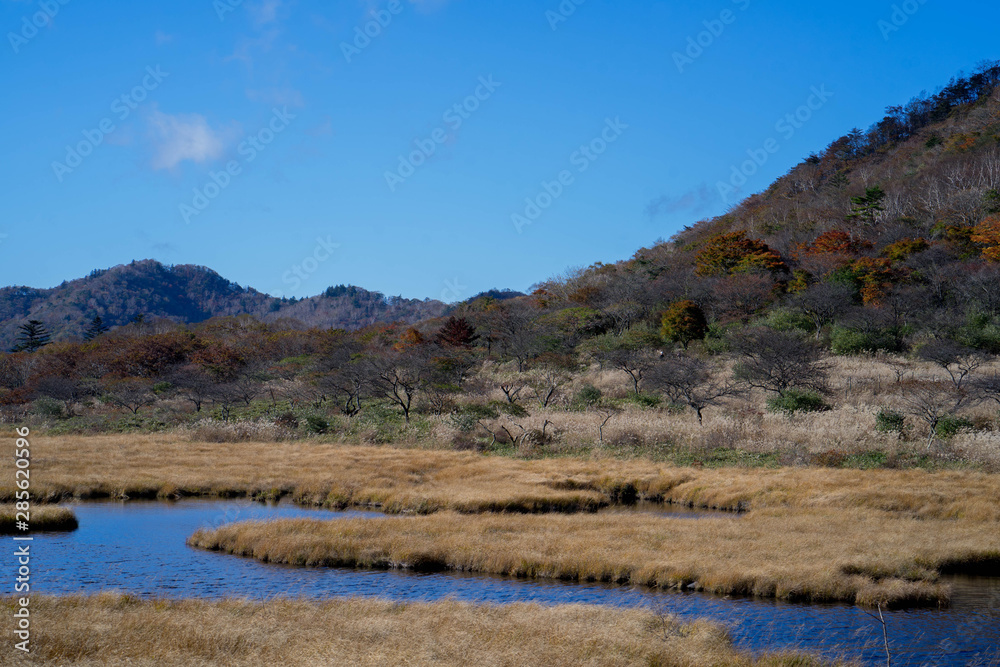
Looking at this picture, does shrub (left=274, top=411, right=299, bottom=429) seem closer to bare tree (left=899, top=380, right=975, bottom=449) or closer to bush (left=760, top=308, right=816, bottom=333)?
bare tree (left=899, top=380, right=975, bottom=449)

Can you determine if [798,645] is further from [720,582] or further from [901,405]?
[901,405]

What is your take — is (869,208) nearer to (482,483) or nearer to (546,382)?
(546,382)

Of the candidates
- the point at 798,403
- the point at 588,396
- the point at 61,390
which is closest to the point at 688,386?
the point at 798,403

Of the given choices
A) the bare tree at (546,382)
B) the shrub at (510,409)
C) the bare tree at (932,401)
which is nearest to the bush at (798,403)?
the bare tree at (932,401)

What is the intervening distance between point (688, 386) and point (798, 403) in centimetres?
614

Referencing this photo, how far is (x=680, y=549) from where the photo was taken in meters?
17.3

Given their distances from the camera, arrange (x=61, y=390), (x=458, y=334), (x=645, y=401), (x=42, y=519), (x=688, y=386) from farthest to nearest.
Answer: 1. (x=458, y=334)
2. (x=61, y=390)
3. (x=645, y=401)
4. (x=688, y=386)
5. (x=42, y=519)

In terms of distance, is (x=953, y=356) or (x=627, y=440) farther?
(x=953, y=356)

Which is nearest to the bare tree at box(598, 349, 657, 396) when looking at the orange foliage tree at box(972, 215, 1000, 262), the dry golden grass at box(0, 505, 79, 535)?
the orange foliage tree at box(972, 215, 1000, 262)

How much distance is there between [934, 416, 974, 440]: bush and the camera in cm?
2859

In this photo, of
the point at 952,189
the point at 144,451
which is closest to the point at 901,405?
the point at 144,451

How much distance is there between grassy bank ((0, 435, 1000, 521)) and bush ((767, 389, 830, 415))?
844cm

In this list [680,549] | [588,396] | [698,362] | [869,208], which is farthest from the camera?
[869,208]

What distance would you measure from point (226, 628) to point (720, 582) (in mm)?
10166
